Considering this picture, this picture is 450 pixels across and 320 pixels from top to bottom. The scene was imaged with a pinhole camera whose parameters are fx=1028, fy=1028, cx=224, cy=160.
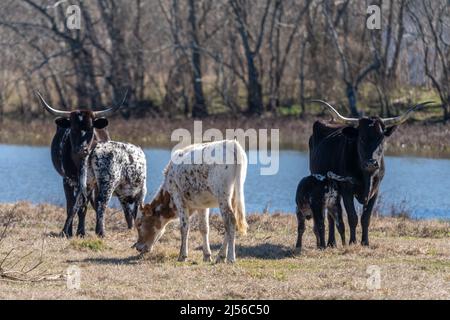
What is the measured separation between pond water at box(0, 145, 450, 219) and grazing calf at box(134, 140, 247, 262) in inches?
266

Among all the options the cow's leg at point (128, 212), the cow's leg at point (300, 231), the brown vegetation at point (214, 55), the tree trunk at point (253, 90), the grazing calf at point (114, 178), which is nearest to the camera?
the cow's leg at point (300, 231)

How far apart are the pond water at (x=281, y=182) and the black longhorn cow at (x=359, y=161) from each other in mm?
4803

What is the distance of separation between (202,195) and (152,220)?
95 centimetres

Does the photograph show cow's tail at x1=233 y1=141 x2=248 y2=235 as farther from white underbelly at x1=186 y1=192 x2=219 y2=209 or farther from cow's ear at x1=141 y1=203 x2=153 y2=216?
cow's ear at x1=141 y1=203 x2=153 y2=216

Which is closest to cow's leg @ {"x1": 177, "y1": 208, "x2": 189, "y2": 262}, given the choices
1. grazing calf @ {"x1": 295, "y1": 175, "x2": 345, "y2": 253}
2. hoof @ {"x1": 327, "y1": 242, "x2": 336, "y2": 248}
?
grazing calf @ {"x1": 295, "y1": 175, "x2": 345, "y2": 253}

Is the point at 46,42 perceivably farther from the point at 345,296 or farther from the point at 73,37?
the point at 345,296

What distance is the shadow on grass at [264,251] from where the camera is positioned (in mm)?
13555

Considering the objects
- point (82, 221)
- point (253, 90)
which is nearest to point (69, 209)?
point (82, 221)

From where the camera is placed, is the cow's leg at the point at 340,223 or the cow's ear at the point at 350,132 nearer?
the cow's leg at the point at 340,223

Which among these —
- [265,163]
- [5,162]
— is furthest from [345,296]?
[5,162]

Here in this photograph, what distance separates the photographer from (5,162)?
2984cm

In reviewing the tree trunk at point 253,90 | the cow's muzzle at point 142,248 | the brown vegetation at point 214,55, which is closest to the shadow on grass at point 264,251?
the cow's muzzle at point 142,248

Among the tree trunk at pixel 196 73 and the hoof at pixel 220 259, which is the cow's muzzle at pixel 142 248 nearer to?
the hoof at pixel 220 259

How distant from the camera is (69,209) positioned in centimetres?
1591
